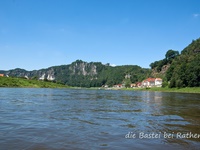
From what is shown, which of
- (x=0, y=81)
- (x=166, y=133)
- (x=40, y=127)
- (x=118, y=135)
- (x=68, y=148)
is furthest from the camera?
(x=0, y=81)

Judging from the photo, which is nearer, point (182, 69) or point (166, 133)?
point (166, 133)

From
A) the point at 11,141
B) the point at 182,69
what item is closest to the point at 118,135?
the point at 11,141

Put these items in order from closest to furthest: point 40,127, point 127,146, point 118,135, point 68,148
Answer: point 68,148
point 127,146
point 118,135
point 40,127

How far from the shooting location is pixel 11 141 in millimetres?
9320

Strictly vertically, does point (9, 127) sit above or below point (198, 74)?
below

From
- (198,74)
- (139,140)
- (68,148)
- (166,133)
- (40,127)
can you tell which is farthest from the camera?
(198,74)

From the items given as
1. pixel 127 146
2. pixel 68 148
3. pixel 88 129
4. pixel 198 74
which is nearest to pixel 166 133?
pixel 127 146

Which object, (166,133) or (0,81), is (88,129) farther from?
(0,81)

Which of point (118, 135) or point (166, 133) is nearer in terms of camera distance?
point (118, 135)

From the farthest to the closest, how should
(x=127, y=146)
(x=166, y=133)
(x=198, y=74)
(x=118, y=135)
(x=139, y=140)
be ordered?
(x=198, y=74)
(x=166, y=133)
(x=118, y=135)
(x=139, y=140)
(x=127, y=146)

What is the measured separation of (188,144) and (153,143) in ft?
4.90

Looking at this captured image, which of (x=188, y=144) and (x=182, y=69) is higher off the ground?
(x=182, y=69)

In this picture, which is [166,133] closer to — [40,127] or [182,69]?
[40,127]

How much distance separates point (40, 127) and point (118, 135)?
4574 mm
